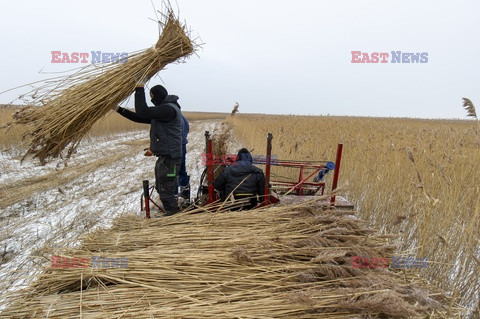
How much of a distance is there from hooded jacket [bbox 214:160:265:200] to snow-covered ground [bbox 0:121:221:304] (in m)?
1.31

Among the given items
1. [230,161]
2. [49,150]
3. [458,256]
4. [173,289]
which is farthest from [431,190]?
[49,150]

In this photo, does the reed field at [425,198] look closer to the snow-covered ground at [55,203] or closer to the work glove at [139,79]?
the work glove at [139,79]

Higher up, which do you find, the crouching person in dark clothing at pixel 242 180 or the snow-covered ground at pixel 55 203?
the crouching person in dark clothing at pixel 242 180

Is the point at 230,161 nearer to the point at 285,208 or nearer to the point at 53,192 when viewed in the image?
the point at 285,208

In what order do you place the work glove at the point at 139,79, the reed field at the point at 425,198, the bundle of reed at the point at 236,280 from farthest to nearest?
the work glove at the point at 139,79 → the reed field at the point at 425,198 → the bundle of reed at the point at 236,280

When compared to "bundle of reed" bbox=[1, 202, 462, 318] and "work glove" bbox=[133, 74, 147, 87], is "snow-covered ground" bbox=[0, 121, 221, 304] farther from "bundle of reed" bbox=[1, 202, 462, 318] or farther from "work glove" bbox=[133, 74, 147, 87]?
"work glove" bbox=[133, 74, 147, 87]

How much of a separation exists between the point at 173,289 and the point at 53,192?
422 centimetres

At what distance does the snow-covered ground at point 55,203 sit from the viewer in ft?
8.36

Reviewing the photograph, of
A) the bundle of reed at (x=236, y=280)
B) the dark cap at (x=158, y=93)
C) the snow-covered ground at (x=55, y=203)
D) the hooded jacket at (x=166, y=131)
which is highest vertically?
the dark cap at (x=158, y=93)

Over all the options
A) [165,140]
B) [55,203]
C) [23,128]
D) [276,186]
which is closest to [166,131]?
[165,140]

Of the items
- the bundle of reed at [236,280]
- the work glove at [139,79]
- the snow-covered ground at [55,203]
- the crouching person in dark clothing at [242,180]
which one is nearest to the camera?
the bundle of reed at [236,280]

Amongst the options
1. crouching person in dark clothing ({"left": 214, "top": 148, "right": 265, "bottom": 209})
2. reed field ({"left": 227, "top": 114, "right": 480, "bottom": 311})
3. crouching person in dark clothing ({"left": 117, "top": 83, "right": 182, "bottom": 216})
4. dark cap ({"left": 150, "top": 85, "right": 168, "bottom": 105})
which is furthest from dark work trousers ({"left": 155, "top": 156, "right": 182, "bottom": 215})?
reed field ({"left": 227, "top": 114, "right": 480, "bottom": 311})

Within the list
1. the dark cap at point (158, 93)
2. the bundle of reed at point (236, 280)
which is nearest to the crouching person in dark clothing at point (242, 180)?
the bundle of reed at point (236, 280)

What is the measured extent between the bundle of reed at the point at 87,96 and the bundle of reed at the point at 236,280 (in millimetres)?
920
